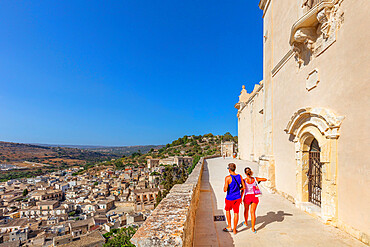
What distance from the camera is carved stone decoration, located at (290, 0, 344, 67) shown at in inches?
157

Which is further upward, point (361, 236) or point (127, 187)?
point (361, 236)

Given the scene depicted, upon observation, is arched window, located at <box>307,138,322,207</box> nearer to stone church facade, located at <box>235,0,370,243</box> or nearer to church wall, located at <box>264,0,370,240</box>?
stone church facade, located at <box>235,0,370,243</box>

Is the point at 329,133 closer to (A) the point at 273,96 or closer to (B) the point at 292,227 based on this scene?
(B) the point at 292,227

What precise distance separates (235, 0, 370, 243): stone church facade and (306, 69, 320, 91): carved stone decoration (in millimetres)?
25

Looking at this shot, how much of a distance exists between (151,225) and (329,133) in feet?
13.4

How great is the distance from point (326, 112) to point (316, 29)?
2.22 metres

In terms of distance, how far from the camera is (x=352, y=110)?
353 cm

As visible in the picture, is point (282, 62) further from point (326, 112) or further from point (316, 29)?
point (326, 112)

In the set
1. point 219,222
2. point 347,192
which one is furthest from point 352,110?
point 219,222

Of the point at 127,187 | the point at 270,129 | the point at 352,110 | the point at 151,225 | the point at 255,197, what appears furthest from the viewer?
the point at 127,187

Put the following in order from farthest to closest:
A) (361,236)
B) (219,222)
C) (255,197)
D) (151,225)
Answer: (219,222) < (255,197) < (361,236) < (151,225)

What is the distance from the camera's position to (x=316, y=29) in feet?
15.4

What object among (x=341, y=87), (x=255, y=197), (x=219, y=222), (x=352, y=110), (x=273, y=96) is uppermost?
(x=273, y=96)

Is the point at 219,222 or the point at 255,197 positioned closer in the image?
the point at 255,197
